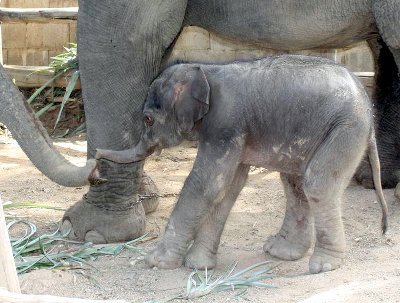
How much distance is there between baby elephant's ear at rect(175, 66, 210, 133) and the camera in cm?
418

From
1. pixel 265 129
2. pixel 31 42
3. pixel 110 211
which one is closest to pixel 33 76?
pixel 31 42

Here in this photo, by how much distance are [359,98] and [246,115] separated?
505mm

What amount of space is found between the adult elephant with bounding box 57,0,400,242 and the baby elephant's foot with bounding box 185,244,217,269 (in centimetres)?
62

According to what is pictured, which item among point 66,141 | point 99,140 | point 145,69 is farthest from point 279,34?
point 66,141

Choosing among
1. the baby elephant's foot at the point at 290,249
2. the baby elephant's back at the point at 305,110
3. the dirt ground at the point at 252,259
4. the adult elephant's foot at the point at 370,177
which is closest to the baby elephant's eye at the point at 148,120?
the baby elephant's back at the point at 305,110

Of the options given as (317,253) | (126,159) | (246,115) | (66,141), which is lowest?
(66,141)

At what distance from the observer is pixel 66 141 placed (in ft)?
27.6

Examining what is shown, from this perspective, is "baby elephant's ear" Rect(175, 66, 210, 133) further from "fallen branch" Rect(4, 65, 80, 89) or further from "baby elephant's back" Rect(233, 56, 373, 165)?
"fallen branch" Rect(4, 65, 80, 89)

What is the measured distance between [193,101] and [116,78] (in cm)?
72

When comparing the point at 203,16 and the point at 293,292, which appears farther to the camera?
the point at 203,16

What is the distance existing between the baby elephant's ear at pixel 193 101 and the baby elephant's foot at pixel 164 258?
57 centimetres

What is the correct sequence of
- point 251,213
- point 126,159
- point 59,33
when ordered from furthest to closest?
point 59,33, point 251,213, point 126,159

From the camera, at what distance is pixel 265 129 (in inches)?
164

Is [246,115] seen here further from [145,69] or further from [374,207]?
[374,207]
